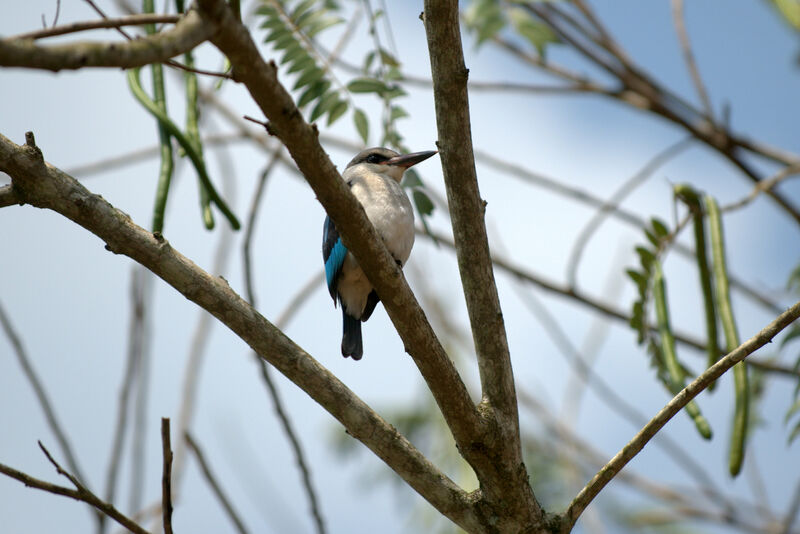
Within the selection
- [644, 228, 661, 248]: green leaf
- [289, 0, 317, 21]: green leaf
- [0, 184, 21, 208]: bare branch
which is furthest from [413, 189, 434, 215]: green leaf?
[0, 184, 21, 208]: bare branch

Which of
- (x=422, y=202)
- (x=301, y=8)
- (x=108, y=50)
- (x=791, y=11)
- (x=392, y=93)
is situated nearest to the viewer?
(x=108, y=50)

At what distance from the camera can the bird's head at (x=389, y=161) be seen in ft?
16.1

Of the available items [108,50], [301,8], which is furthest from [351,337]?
[108,50]

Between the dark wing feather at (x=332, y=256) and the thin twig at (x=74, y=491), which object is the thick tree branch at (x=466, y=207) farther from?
the dark wing feather at (x=332, y=256)

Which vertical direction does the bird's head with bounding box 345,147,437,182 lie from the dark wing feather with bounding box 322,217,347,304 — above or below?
above

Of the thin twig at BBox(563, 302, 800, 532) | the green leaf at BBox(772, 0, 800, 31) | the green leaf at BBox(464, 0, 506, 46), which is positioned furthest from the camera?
the green leaf at BBox(464, 0, 506, 46)

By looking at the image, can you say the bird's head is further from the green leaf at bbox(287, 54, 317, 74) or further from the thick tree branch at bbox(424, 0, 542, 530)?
the thick tree branch at bbox(424, 0, 542, 530)

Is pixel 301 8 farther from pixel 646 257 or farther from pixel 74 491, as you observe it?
pixel 74 491

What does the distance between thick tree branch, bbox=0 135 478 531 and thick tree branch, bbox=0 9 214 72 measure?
26.8 inches

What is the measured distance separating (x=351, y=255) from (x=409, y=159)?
38.4 inches

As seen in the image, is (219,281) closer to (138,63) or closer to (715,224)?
(138,63)

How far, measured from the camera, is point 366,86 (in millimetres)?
3953

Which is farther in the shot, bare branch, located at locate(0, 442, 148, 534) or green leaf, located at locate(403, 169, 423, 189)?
green leaf, located at locate(403, 169, 423, 189)

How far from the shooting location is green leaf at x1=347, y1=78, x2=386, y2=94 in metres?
3.92
